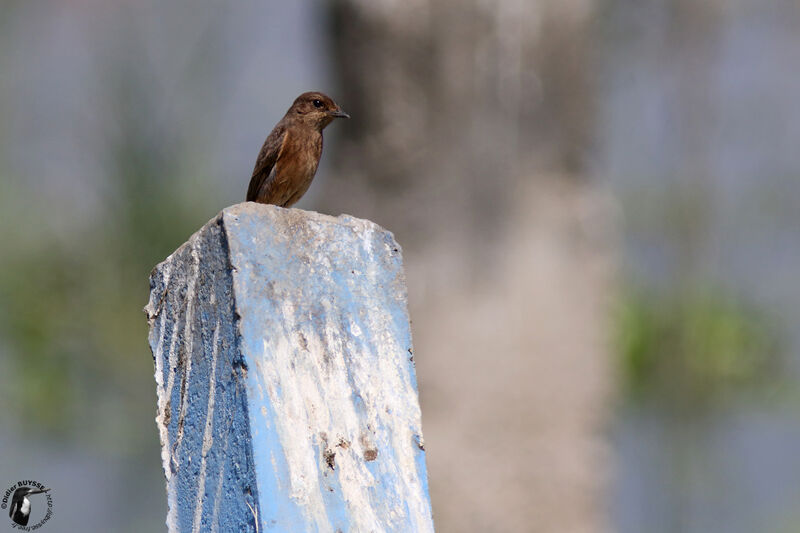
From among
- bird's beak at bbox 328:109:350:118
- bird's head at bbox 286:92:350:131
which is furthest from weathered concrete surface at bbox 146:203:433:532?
bird's head at bbox 286:92:350:131

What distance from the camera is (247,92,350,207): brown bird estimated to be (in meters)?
5.00

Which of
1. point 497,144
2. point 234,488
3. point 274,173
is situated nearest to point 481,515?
point 497,144

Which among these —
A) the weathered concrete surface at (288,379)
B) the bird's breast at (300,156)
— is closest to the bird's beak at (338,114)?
the bird's breast at (300,156)

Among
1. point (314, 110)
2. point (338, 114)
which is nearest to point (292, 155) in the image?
point (314, 110)

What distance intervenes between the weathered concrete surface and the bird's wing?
7.99 feet

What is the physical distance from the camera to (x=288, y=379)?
92.8 inches

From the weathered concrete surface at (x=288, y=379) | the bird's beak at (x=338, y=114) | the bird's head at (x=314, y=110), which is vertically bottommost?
the weathered concrete surface at (x=288, y=379)

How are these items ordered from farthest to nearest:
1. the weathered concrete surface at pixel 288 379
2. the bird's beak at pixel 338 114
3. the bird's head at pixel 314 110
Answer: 1. the bird's head at pixel 314 110
2. the bird's beak at pixel 338 114
3. the weathered concrete surface at pixel 288 379

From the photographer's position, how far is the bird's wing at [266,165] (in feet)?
16.6

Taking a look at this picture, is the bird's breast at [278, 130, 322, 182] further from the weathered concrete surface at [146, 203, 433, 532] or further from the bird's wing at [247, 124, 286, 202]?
the weathered concrete surface at [146, 203, 433, 532]

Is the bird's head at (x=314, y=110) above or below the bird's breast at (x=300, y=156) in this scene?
above

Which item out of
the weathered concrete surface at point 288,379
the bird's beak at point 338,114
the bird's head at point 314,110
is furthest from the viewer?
the bird's head at point 314,110

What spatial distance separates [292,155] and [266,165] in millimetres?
118

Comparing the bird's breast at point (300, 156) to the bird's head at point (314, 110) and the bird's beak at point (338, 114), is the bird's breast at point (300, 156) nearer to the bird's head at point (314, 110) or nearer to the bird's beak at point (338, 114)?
the bird's head at point (314, 110)
